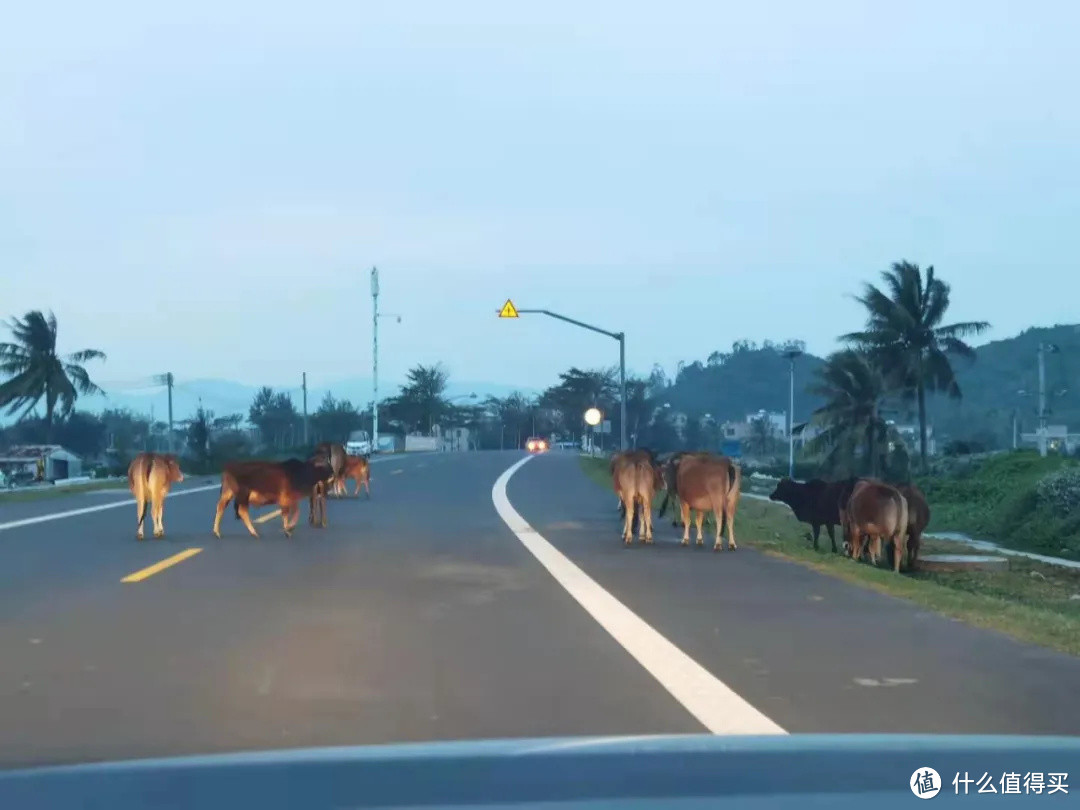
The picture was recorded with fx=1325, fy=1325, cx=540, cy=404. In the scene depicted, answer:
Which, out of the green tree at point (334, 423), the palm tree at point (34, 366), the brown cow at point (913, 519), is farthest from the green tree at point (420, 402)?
the brown cow at point (913, 519)

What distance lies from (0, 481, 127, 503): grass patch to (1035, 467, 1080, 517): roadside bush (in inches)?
1145

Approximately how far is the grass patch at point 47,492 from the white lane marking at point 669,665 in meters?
22.7

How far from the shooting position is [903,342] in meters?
63.2

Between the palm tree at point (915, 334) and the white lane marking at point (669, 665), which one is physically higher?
the palm tree at point (915, 334)

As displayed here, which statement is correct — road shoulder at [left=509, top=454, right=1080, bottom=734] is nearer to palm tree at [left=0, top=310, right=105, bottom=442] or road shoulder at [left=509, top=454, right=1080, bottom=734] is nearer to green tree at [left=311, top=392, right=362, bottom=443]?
palm tree at [left=0, top=310, right=105, bottom=442]

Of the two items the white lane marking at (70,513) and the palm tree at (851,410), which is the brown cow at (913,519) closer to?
the white lane marking at (70,513)

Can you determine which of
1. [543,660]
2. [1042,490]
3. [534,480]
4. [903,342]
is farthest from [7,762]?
[903,342]

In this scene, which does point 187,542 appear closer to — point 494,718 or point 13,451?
point 494,718

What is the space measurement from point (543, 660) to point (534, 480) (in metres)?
34.3

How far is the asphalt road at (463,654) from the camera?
23.5 feet

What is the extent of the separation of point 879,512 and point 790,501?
449 centimetres

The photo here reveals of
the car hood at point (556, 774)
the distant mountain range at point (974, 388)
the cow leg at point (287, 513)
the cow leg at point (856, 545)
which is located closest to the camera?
the car hood at point (556, 774)

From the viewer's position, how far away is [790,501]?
2470 centimetres

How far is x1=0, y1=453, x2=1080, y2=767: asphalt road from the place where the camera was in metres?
7.17
